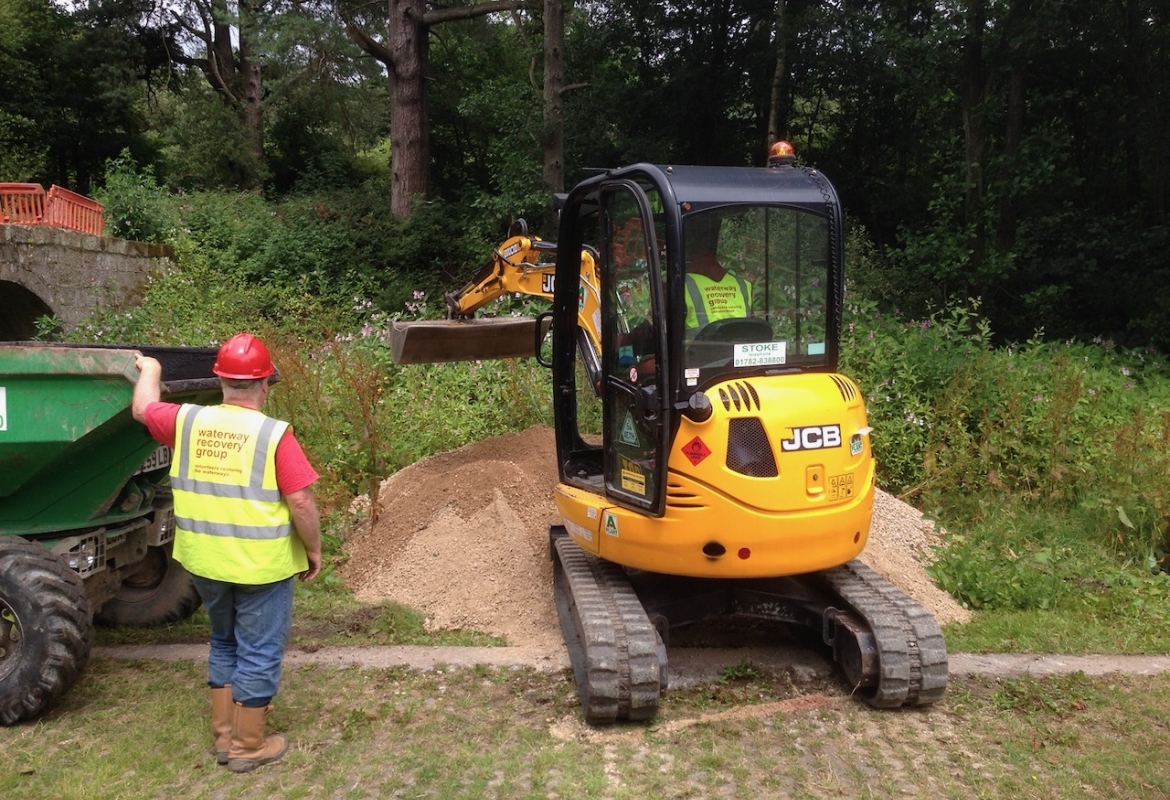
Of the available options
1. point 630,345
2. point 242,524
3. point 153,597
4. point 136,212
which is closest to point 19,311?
point 136,212

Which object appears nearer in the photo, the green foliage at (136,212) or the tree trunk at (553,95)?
the green foliage at (136,212)

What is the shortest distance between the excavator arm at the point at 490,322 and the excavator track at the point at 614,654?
6.08 ft

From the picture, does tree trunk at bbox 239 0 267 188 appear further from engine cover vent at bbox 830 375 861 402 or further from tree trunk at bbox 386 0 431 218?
engine cover vent at bbox 830 375 861 402

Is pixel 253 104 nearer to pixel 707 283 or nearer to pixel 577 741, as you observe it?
pixel 707 283

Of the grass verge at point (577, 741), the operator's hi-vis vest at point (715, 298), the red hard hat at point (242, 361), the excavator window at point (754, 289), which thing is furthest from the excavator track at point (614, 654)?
the red hard hat at point (242, 361)

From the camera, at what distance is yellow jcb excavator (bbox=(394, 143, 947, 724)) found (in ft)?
13.2

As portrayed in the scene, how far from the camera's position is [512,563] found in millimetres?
5820

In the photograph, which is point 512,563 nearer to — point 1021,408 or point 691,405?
point 691,405

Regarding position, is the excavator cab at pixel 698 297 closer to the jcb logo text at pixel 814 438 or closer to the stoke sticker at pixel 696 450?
the stoke sticker at pixel 696 450

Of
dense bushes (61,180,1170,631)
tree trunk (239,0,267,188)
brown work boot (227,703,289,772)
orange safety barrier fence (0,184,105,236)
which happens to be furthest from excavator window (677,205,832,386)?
tree trunk (239,0,267,188)

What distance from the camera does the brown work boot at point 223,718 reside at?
3699mm

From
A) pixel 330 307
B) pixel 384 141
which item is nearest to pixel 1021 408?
pixel 330 307

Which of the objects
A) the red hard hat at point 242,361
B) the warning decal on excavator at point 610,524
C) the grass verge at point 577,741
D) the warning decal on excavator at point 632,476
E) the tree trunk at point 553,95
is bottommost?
the grass verge at point 577,741

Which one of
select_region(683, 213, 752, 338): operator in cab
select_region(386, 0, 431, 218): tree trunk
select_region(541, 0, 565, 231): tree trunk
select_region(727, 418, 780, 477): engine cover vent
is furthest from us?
select_region(386, 0, 431, 218): tree trunk
